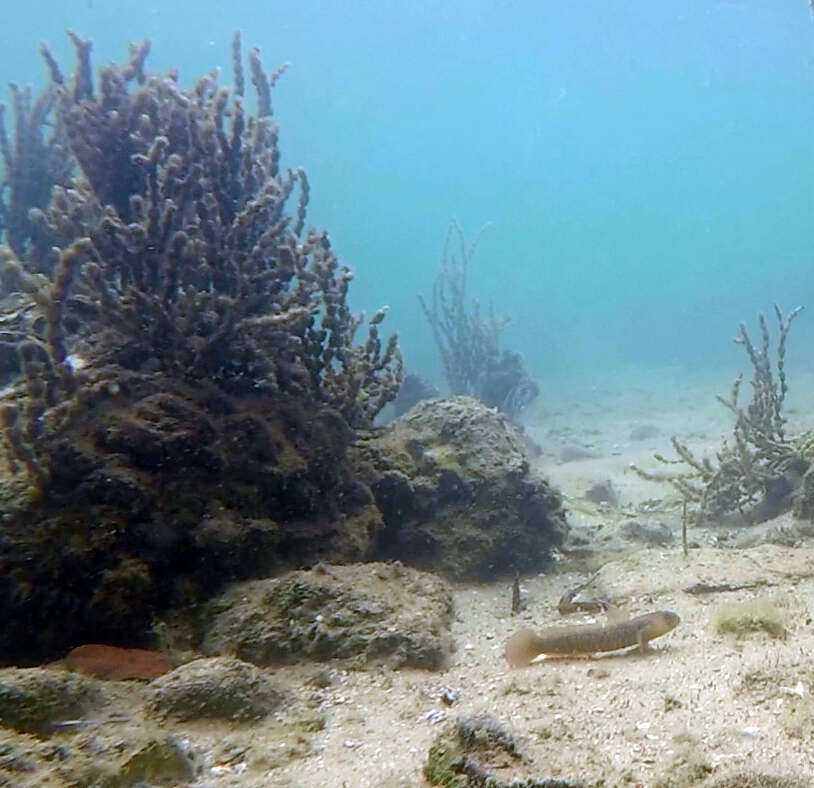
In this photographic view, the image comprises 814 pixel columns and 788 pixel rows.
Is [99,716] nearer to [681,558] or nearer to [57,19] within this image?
[681,558]

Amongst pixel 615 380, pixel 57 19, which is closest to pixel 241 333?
pixel 615 380

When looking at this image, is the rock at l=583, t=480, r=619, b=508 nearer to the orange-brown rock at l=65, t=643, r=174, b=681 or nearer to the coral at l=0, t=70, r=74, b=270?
the orange-brown rock at l=65, t=643, r=174, b=681

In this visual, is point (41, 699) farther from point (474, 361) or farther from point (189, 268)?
point (474, 361)

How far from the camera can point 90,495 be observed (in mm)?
3432

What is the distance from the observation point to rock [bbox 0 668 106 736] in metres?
2.34

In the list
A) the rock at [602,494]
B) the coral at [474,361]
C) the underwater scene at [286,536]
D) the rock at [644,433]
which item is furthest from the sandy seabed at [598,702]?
the coral at [474,361]

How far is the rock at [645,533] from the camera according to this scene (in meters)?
5.66

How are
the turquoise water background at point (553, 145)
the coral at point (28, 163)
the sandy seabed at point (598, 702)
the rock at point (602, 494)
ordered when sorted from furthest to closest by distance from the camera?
the turquoise water background at point (553, 145)
the rock at point (602, 494)
the coral at point (28, 163)
the sandy seabed at point (598, 702)

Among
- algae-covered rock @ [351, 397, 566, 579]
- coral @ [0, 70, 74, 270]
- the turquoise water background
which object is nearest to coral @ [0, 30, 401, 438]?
algae-covered rock @ [351, 397, 566, 579]

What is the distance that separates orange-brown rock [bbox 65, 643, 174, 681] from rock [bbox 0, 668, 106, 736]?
1.09 feet

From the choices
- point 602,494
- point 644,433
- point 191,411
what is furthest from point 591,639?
point 644,433

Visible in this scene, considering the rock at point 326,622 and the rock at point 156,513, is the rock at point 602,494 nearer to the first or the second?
the rock at point 156,513

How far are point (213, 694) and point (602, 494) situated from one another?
6.12m

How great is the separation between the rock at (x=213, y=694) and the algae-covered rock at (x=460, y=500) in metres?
2.10
